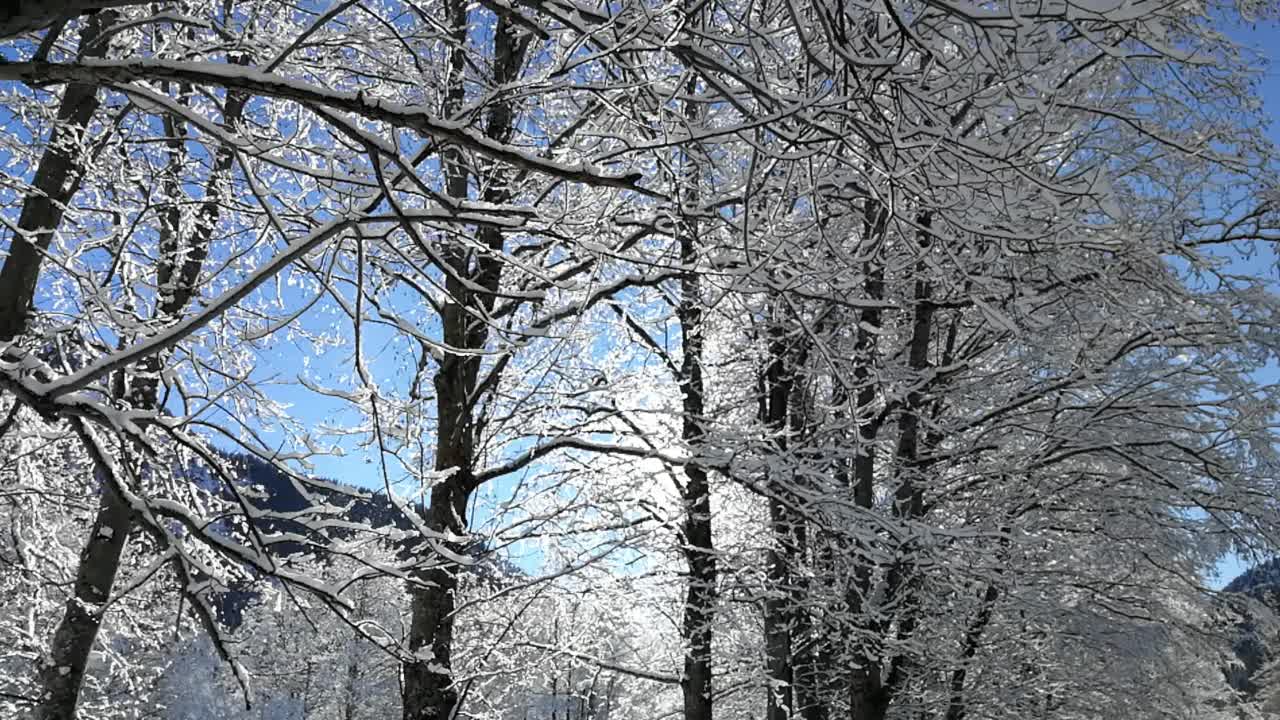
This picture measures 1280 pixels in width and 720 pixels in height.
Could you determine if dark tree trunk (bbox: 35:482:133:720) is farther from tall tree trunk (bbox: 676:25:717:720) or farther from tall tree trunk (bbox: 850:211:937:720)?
tall tree trunk (bbox: 850:211:937:720)

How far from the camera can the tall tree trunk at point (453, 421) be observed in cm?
507

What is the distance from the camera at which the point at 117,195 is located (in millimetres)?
5949

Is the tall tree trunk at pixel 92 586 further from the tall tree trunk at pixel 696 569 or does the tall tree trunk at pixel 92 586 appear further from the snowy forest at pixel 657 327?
the tall tree trunk at pixel 696 569

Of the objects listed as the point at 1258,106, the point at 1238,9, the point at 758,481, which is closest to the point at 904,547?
the point at 758,481

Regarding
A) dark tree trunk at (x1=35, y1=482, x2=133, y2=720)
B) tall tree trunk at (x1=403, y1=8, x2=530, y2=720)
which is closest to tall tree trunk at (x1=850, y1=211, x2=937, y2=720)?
tall tree trunk at (x1=403, y1=8, x2=530, y2=720)

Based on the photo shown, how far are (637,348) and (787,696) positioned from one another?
15.2 ft

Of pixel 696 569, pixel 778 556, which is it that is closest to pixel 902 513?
pixel 778 556

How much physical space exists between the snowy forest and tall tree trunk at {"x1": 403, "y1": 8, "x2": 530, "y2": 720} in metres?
0.03

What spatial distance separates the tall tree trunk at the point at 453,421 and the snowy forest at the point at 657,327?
3 centimetres

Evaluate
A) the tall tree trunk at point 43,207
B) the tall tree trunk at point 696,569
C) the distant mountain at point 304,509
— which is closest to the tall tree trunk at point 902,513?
the tall tree trunk at point 696,569

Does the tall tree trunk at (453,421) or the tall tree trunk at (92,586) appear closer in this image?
the tall tree trunk at (453,421)

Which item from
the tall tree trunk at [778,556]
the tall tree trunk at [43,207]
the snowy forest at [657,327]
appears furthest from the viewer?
the tall tree trunk at [778,556]

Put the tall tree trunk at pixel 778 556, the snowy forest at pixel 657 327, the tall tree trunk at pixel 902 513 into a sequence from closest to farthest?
1. the snowy forest at pixel 657 327
2. the tall tree trunk at pixel 902 513
3. the tall tree trunk at pixel 778 556

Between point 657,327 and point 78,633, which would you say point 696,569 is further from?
point 78,633
